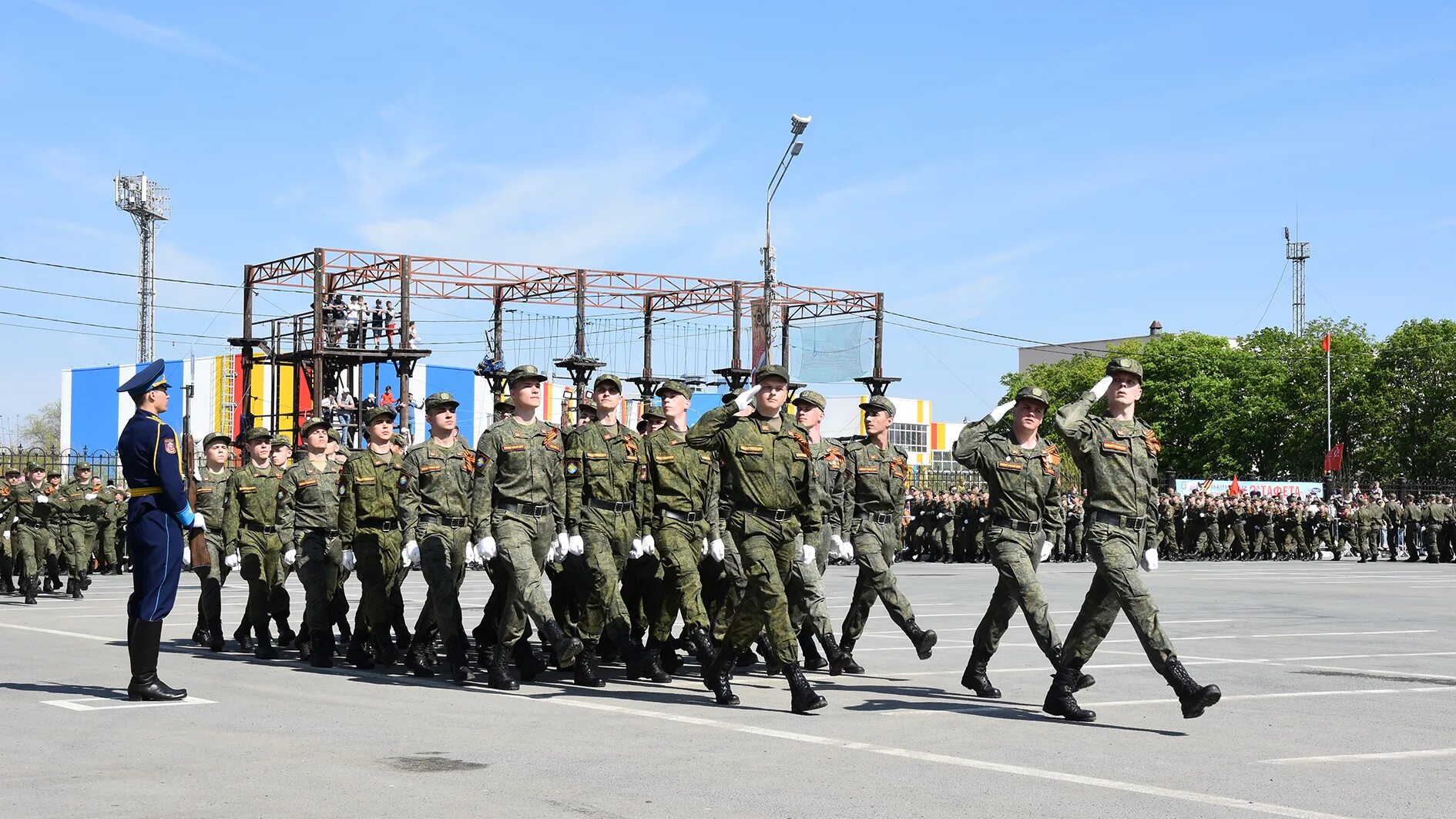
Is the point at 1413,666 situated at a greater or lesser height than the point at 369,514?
lesser

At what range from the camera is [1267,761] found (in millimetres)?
7367

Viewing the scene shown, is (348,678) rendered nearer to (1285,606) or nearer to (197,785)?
(197,785)

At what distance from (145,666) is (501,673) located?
2322 mm

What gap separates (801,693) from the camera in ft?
29.8

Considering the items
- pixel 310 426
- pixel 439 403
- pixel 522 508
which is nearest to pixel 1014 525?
pixel 522 508

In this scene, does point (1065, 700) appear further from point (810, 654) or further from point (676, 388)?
point (676, 388)

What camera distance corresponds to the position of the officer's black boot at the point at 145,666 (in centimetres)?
962

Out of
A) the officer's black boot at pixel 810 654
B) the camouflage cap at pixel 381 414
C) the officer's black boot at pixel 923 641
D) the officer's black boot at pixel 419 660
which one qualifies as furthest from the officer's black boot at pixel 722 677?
the camouflage cap at pixel 381 414

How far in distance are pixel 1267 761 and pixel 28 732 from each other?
6543mm

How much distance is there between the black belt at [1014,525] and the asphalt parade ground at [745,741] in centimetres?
112

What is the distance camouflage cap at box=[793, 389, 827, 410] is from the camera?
36.8 feet

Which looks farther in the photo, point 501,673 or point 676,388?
point 676,388

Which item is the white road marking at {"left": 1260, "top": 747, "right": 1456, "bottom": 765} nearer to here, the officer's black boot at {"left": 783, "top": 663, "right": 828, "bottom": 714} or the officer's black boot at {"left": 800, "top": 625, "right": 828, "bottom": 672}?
the officer's black boot at {"left": 783, "top": 663, "right": 828, "bottom": 714}

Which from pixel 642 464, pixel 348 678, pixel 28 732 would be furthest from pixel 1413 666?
pixel 28 732
